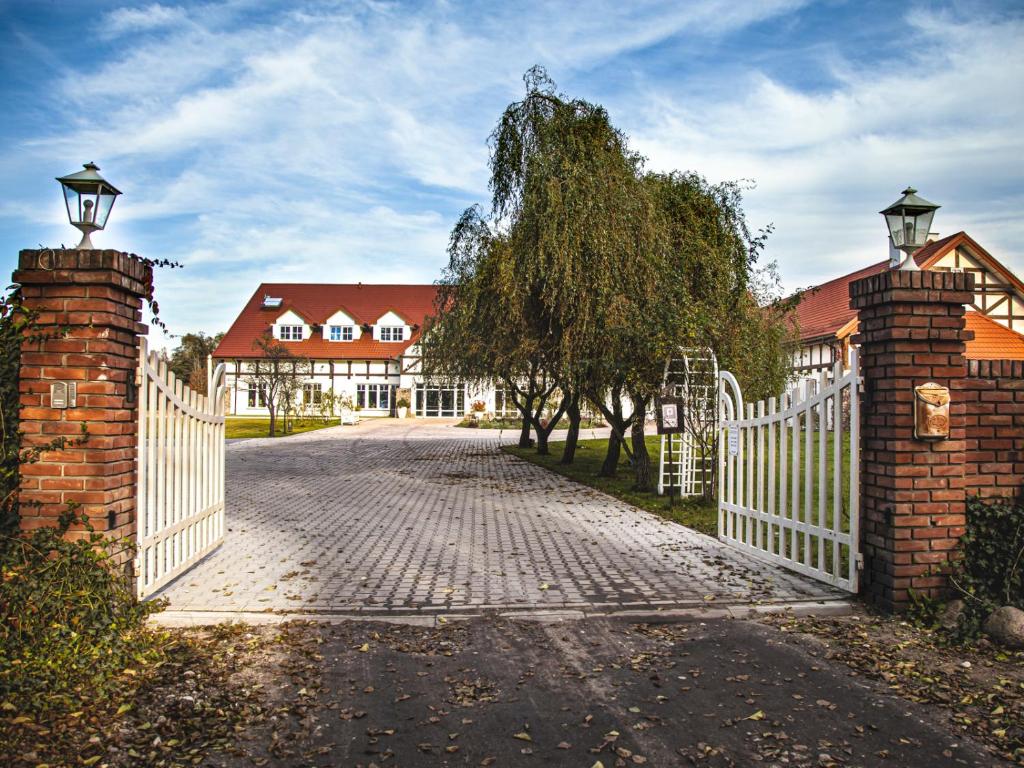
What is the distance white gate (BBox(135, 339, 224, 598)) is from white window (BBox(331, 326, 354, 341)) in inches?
1657

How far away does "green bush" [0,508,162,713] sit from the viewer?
141 inches

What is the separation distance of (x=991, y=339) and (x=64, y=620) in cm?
2787

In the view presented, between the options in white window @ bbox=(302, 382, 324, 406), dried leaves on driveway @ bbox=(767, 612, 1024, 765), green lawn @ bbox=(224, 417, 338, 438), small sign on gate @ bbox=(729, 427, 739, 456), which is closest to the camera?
dried leaves on driveway @ bbox=(767, 612, 1024, 765)

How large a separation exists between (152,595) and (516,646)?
2828 millimetres

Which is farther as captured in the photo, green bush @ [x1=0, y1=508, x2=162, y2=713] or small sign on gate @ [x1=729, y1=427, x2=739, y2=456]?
small sign on gate @ [x1=729, y1=427, x2=739, y2=456]

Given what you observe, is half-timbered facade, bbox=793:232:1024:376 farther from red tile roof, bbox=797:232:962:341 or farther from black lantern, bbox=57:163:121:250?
black lantern, bbox=57:163:121:250

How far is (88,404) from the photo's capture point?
4.74 m

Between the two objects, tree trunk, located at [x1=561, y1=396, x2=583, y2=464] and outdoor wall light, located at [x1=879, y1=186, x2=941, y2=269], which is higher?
outdoor wall light, located at [x1=879, y1=186, x2=941, y2=269]

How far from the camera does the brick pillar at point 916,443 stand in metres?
5.11

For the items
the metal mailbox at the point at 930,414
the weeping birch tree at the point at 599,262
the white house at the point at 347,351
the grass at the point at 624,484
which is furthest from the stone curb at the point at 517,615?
the white house at the point at 347,351

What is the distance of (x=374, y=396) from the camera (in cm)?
4819

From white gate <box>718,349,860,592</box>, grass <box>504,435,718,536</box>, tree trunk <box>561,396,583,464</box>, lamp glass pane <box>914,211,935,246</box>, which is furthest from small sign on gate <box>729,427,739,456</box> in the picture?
tree trunk <box>561,396,583,464</box>

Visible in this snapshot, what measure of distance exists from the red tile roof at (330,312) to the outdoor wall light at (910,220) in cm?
4133

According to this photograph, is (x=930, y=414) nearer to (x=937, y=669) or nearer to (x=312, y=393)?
(x=937, y=669)
